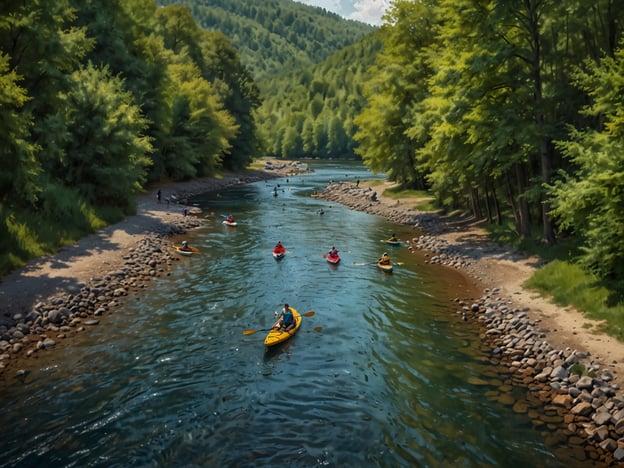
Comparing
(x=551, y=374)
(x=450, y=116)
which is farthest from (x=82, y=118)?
(x=551, y=374)

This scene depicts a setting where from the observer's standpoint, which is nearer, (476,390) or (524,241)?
(476,390)

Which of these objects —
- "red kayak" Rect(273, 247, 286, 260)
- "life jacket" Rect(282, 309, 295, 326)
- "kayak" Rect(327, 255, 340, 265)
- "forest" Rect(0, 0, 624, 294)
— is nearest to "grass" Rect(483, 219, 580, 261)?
"forest" Rect(0, 0, 624, 294)

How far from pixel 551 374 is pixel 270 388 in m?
9.36

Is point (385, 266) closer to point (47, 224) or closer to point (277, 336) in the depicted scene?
point (277, 336)

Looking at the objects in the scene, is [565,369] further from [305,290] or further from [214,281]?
[214,281]

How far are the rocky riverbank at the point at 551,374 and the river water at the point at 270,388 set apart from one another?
1.89ft

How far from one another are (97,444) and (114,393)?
8.19ft

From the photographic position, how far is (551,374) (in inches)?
595

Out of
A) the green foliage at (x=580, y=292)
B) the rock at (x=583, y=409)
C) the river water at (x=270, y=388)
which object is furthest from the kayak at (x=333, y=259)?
the rock at (x=583, y=409)

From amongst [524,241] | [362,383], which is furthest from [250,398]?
[524,241]

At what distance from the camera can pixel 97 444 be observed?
11.9m

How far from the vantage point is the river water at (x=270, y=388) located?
38.8 ft

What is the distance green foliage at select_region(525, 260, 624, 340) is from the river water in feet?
14.0

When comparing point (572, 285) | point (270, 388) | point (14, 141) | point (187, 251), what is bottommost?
point (270, 388)
